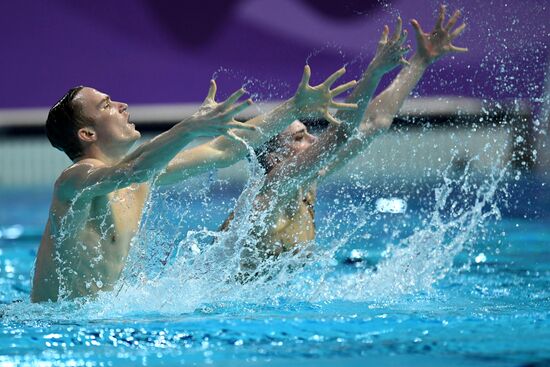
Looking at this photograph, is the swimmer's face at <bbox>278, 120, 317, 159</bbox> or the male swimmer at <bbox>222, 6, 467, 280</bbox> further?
the swimmer's face at <bbox>278, 120, 317, 159</bbox>

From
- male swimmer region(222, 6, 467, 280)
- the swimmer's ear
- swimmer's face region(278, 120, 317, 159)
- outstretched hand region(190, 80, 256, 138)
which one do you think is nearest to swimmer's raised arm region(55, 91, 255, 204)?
outstretched hand region(190, 80, 256, 138)

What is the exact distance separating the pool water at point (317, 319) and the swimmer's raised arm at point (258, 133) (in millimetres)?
251

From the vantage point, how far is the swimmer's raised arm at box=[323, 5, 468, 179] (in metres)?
3.38

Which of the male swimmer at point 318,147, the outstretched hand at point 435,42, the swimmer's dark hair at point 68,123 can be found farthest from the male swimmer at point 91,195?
the outstretched hand at point 435,42

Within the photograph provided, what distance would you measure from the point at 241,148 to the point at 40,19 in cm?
430

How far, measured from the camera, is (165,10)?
720 centimetres

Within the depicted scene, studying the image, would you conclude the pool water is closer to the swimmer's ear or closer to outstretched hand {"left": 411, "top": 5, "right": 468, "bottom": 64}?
the swimmer's ear

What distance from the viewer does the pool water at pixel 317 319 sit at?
7.93 ft

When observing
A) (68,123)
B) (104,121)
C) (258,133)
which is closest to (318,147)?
(258,133)

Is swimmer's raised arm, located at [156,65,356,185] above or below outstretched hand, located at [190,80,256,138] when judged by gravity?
above

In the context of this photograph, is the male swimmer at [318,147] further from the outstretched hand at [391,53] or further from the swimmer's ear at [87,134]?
the swimmer's ear at [87,134]

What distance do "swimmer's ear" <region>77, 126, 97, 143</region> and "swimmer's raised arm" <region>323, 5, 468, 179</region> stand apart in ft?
2.95

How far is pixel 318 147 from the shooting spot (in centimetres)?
332

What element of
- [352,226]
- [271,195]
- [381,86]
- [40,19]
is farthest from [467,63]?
[40,19]
